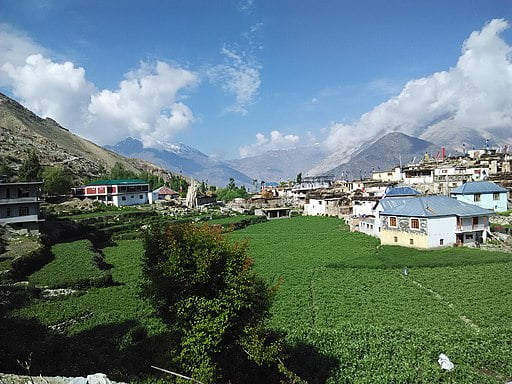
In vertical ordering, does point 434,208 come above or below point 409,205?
below

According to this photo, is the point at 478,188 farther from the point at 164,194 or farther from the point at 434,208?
the point at 164,194

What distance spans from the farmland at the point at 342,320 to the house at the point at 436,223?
3633 millimetres

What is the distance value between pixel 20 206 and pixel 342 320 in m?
46.2

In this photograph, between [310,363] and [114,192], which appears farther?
[114,192]

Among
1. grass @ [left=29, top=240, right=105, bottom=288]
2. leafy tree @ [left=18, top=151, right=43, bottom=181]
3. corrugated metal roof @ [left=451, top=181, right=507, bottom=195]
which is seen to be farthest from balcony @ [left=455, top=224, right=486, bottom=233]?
leafy tree @ [left=18, top=151, right=43, bottom=181]

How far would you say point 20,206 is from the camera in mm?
50281

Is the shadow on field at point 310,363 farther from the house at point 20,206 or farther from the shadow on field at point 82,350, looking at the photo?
the house at point 20,206

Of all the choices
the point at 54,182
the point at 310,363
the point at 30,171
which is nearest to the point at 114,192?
the point at 54,182

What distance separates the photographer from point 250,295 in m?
14.9

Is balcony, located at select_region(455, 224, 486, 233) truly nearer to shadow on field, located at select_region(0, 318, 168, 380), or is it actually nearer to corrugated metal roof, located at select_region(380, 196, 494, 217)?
corrugated metal roof, located at select_region(380, 196, 494, 217)

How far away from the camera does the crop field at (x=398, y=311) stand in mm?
17297

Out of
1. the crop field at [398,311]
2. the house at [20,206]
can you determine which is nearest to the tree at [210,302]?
the crop field at [398,311]

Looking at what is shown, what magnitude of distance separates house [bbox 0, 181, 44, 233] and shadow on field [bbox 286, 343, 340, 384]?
145 ft

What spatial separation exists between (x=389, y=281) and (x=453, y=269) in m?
7.52
